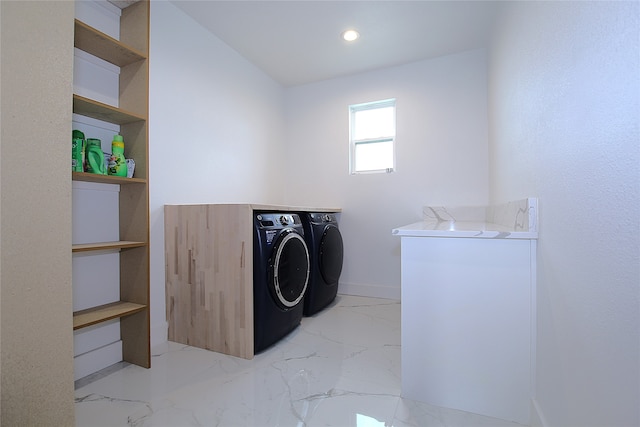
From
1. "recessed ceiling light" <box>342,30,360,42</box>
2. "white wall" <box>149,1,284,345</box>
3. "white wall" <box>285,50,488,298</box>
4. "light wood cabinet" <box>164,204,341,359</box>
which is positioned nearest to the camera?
"light wood cabinet" <box>164,204,341,359</box>

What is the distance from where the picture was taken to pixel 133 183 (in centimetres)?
159

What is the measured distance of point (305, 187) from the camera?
129 inches

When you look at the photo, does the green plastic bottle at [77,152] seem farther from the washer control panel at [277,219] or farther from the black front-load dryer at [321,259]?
the black front-load dryer at [321,259]

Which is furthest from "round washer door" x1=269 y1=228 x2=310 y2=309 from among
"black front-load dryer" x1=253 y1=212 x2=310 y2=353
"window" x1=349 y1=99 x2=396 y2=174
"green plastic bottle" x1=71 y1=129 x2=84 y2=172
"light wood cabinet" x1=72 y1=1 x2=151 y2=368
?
"window" x1=349 y1=99 x2=396 y2=174

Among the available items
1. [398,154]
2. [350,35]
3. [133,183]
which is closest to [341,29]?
[350,35]

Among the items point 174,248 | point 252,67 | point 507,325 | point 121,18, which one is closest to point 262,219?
point 174,248

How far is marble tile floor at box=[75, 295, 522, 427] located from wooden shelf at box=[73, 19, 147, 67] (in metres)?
1.68

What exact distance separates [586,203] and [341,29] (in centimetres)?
215

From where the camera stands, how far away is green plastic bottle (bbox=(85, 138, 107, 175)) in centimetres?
142

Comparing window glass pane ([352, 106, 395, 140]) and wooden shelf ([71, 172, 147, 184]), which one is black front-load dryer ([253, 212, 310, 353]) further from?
window glass pane ([352, 106, 395, 140])

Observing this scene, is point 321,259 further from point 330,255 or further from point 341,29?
point 341,29

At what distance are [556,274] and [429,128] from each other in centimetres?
213

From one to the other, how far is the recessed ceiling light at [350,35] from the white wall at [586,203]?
4.47 ft

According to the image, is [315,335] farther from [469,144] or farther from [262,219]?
[469,144]
